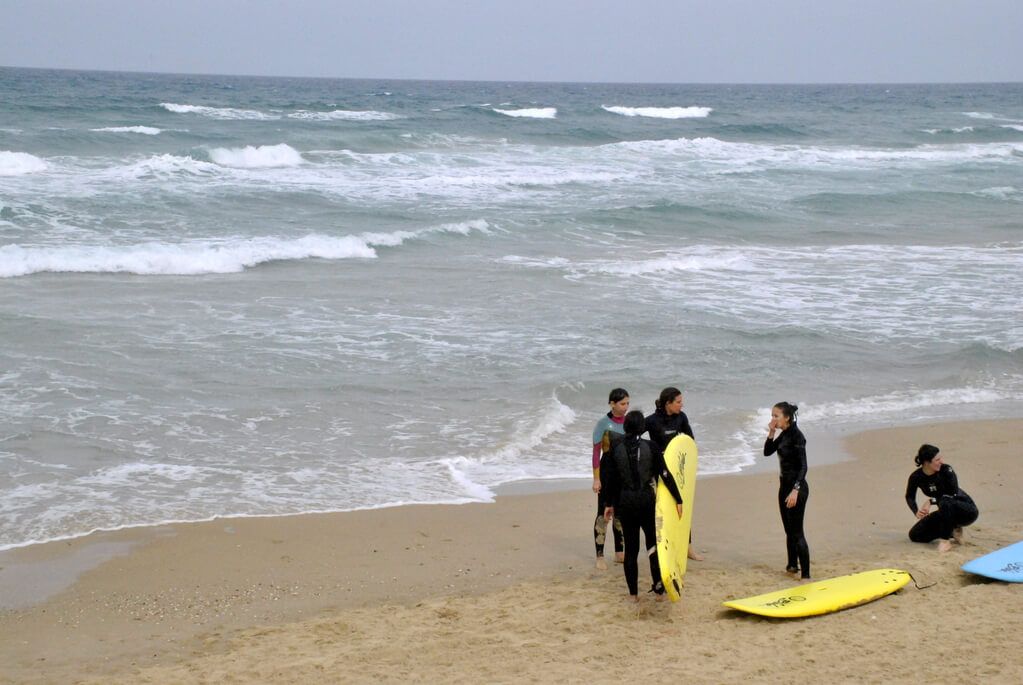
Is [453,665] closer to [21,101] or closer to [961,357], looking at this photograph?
[961,357]

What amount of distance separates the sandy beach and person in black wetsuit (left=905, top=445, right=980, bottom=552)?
15 centimetres

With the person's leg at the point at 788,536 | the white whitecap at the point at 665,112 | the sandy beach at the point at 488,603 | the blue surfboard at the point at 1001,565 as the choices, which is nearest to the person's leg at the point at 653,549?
the sandy beach at the point at 488,603

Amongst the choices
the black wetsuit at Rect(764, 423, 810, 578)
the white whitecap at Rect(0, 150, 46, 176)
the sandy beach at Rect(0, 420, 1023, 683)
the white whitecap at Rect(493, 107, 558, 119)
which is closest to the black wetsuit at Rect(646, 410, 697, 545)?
the black wetsuit at Rect(764, 423, 810, 578)

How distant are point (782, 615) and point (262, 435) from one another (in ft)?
18.4

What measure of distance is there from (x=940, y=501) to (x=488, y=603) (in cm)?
330

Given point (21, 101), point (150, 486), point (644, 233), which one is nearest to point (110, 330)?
point (150, 486)

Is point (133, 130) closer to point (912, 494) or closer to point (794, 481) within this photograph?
point (912, 494)

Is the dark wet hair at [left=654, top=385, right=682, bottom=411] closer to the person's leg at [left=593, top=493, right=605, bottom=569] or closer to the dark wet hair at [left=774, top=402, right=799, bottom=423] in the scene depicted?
the dark wet hair at [left=774, top=402, right=799, bottom=423]

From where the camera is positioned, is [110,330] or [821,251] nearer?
[110,330]

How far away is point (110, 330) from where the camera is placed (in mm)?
13828

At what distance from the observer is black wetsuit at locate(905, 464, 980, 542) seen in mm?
7637

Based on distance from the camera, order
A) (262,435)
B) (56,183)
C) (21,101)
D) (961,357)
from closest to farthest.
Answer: (262,435)
(961,357)
(56,183)
(21,101)

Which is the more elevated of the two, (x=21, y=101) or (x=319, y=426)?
(x=21, y=101)

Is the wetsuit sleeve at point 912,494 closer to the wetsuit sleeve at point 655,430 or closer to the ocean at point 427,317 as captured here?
the wetsuit sleeve at point 655,430
